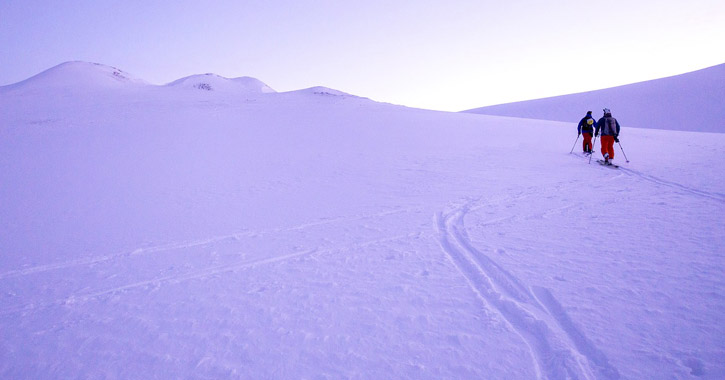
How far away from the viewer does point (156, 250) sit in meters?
6.00

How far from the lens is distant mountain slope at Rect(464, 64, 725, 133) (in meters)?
37.2

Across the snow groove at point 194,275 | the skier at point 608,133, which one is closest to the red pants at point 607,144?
the skier at point 608,133

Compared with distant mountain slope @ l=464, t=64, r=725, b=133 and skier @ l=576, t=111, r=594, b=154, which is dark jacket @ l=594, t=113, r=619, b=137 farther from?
distant mountain slope @ l=464, t=64, r=725, b=133

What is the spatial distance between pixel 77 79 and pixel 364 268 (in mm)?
39583

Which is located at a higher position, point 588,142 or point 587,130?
point 587,130

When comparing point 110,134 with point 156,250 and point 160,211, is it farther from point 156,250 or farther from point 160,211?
point 156,250

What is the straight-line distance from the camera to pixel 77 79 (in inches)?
1273

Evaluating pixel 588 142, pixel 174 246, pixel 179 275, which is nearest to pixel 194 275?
pixel 179 275

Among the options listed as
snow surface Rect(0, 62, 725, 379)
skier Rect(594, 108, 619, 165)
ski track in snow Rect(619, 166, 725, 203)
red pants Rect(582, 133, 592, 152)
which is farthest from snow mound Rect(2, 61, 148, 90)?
ski track in snow Rect(619, 166, 725, 203)

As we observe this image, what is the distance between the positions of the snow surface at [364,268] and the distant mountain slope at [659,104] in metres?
34.9

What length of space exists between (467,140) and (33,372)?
15.8 m

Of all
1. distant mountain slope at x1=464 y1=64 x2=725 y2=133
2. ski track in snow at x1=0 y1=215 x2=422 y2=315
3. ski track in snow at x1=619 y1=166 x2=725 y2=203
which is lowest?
ski track in snow at x1=0 y1=215 x2=422 y2=315

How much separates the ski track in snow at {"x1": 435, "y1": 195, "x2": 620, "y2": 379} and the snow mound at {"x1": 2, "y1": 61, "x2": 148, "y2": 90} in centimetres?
3432

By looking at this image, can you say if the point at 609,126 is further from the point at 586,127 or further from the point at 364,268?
the point at 364,268
